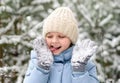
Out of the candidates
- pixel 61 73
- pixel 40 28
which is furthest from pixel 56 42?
pixel 40 28

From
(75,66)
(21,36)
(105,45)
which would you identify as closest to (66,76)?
(75,66)

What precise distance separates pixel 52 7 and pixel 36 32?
89 cm

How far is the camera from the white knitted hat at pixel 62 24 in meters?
2.89

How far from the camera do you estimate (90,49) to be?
9.29 ft

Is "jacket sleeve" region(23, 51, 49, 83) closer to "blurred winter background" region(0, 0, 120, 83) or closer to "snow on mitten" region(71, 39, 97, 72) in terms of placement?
"snow on mitten" region(71, 39, 97, 72)

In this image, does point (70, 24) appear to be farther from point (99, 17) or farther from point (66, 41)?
point (99, 17)

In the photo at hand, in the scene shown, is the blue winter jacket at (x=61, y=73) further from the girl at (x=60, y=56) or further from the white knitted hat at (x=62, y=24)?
the white knitted hat at (x=62, y=24)

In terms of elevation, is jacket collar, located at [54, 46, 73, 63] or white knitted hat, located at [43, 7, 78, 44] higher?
white knitted hat, located at [43, 7, 78, 44]

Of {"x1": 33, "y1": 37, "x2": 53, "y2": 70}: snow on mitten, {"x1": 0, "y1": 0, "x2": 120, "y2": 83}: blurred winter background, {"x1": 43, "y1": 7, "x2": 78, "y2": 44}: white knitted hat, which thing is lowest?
{"x1": 0, "y1": 0, "x2": 120, "y2": 83}: blurred winter background

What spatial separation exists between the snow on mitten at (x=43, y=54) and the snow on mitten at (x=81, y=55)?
154 mm

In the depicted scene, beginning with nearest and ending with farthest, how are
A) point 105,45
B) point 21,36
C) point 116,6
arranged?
point 21,36 → point 105,45 → point 116,6

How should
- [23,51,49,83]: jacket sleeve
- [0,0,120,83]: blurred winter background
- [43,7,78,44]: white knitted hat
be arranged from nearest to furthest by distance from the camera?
[23,51,49,83]: jacket sleeve, [43,7,78,44]: white knitted hat, [0,0,120,83]: blurred winter background

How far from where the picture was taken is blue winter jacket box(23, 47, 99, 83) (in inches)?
109

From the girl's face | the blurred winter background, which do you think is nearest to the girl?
the girl's face
